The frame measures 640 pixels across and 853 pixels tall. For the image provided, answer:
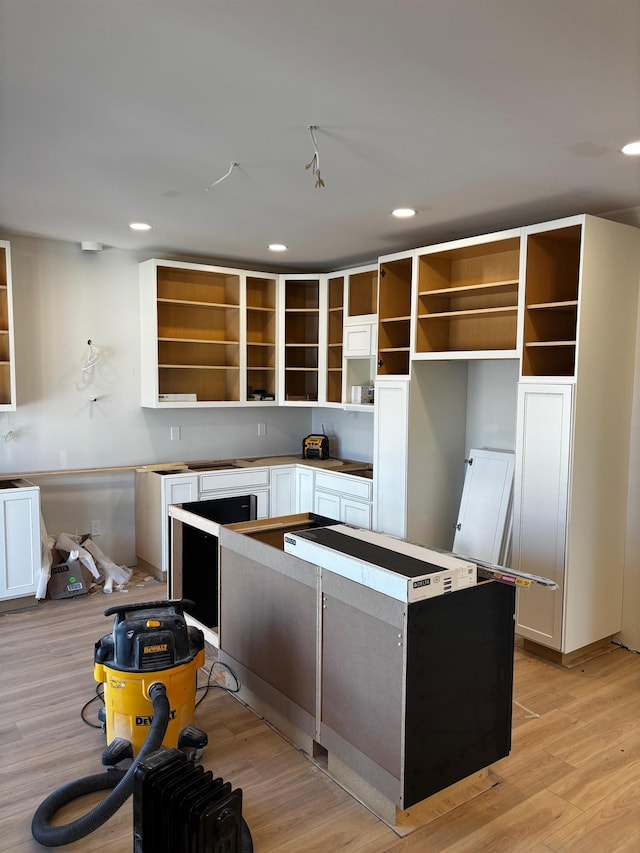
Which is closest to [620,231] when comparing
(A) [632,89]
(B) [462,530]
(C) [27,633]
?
(A) [632,89]

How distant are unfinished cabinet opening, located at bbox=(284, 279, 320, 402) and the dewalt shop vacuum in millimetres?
3538

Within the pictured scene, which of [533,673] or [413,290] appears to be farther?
[413,290]

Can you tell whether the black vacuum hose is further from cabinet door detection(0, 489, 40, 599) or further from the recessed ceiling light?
the recessed ceiling light

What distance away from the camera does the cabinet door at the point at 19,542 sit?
427 centimetres

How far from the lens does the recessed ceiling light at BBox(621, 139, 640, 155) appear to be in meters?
2.68

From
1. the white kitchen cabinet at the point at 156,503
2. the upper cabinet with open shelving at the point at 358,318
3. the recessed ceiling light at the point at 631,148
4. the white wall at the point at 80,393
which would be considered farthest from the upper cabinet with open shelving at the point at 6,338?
the recessed ceiling light at the point at 631,148

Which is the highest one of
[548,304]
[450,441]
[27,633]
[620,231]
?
[620,231]

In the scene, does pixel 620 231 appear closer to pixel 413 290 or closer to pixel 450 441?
pixel 413 290

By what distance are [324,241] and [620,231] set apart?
207 centimetres

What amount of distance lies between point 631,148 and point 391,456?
2566mm

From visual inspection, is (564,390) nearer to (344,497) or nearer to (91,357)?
(344,497)

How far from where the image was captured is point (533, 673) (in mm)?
3580

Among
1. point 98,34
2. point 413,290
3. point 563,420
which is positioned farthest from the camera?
point 413,290

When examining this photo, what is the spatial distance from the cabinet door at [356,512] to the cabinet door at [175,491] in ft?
3.97
